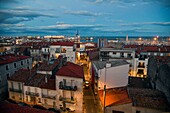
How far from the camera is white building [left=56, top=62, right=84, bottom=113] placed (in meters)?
9.97

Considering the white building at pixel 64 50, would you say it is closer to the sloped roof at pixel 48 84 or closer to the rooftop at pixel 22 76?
the rooftop at pixel 22 76

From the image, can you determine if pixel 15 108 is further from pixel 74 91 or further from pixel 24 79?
pixel 24 79

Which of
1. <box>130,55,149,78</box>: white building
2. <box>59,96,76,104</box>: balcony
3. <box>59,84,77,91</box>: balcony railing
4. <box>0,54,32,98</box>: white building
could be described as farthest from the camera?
<box>130,55,149,78</box>: white building

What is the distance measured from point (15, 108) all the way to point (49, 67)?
778 cm

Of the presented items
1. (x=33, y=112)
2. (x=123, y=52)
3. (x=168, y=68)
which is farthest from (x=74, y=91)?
(x=123, y=52)

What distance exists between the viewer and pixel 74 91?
1002 cm

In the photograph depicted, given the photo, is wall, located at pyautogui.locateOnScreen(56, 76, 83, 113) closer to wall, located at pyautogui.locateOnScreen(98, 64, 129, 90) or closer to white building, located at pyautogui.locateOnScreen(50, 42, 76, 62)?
wall, located at pyautogui.locateOnScreen(98, 64, 129, 90)

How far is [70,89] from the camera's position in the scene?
997cm

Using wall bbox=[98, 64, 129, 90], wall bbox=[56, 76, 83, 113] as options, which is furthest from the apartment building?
wall bbox=[98, 64, 129, 90]

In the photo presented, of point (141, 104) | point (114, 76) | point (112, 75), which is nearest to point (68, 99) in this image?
point (112, 75)

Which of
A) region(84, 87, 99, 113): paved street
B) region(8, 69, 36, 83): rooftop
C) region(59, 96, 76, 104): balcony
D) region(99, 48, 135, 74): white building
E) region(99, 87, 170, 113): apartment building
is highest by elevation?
region(99, 48, 135, 74): white building

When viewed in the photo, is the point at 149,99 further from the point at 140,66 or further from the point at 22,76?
the point at 140,66

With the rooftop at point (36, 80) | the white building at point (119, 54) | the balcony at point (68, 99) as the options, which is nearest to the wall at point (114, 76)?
the balcony at point (68, 99)

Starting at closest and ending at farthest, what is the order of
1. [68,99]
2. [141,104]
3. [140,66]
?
[141,104] → [68,99] → [140,66]
